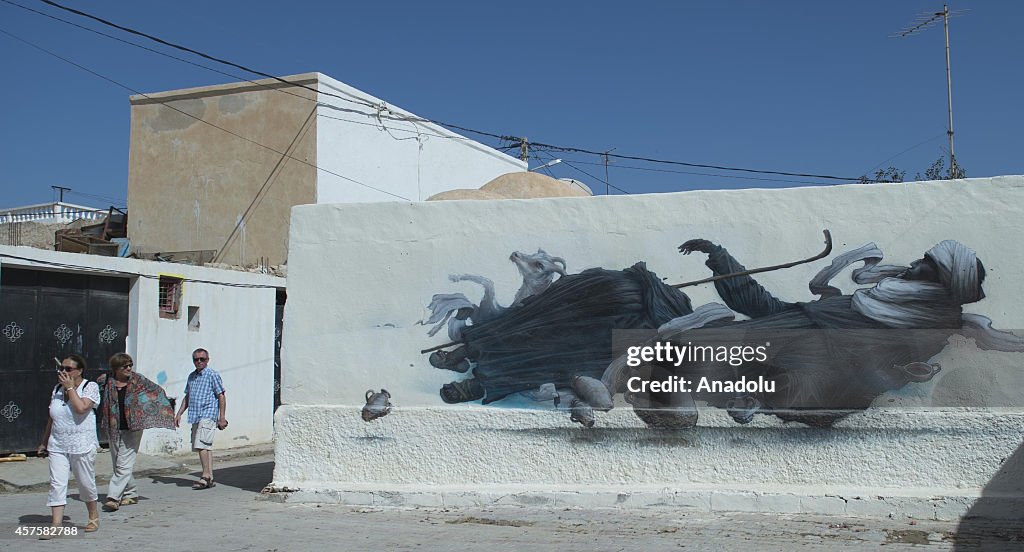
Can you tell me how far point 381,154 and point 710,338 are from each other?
1405cm

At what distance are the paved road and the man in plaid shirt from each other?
111 centimetres

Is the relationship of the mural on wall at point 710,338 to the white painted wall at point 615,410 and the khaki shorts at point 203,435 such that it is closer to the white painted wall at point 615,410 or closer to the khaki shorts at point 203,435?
the white painted wall at point 615,410

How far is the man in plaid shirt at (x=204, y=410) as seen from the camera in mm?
10414

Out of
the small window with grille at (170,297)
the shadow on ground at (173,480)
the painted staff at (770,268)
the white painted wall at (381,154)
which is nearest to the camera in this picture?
the painted staff at (770,268)

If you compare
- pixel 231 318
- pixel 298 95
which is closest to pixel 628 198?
pixel 231 318

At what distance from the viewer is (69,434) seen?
7758 millimetres

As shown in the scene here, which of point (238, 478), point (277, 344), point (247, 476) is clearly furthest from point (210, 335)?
point (238, 478)

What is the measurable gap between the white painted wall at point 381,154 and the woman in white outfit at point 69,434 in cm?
1098

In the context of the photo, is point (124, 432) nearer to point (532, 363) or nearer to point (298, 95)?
point (532, 363)

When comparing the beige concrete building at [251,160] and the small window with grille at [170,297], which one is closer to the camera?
the small window with grille at [170,297]

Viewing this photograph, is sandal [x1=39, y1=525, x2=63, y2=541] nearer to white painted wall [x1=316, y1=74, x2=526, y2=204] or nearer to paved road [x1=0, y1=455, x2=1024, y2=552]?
paved road [x1=0, y1=455, x2=1024, y2=552]

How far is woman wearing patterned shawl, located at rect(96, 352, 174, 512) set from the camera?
9.11 meters

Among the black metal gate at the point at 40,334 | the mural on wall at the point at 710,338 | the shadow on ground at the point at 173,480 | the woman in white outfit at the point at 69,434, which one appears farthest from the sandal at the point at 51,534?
the black metal gate at the point at 40,334

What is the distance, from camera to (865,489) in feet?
27.1
